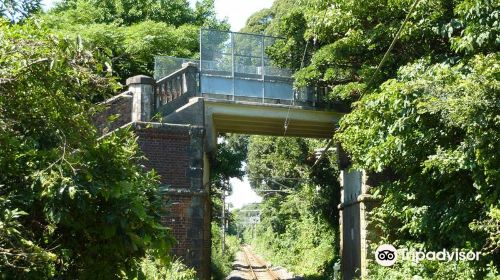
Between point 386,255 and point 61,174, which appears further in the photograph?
point 386,255

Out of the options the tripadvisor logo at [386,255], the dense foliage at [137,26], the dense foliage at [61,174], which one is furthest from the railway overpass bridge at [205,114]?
the dense foliage at [61,174]

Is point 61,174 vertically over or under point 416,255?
over

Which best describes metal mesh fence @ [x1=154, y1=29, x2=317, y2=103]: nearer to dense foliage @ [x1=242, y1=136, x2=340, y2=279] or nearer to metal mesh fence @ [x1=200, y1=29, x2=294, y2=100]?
metal mesh fence @ [x1=200, y1=29, x2=294, y2=100]

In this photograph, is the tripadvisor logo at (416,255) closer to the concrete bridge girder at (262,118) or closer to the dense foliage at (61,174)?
the concrete bridge girder at (262,118)

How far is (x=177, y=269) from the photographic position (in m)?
12.6

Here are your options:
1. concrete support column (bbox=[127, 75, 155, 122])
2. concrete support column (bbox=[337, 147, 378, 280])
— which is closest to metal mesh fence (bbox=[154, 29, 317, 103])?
concrete support column (bbox=[127, 75, 155, 122])

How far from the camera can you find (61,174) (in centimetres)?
529

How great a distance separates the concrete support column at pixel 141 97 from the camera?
1402 cm

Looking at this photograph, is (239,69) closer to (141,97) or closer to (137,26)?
(141,97)

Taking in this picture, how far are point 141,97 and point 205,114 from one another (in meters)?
2.08

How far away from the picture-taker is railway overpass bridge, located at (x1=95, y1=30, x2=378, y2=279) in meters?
14.0

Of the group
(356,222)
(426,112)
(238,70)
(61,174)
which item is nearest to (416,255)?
(426,112)

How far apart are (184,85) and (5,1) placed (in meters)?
8.84

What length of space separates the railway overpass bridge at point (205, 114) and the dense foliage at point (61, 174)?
7067 mm
